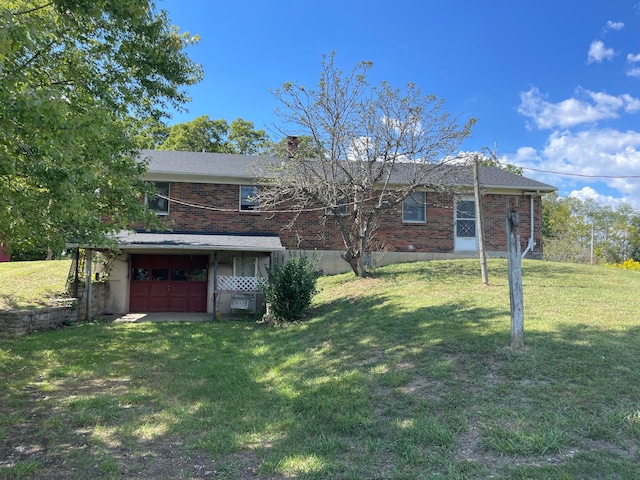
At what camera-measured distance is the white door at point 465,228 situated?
1781cm

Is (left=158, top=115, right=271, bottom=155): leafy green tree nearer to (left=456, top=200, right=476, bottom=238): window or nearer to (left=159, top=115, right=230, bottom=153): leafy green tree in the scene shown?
(left=159, top=115, right=230, bottom=153): leafy green tree

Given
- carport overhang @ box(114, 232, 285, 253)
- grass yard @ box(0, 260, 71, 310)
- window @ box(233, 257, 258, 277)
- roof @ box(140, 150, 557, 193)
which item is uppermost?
roof @ box(140, 150, 557, 193)

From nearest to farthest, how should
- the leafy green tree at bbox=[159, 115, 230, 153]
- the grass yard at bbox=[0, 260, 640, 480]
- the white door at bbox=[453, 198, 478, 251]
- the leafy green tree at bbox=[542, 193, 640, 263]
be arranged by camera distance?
the grass yard at bbox=[0, 260, 640, 480] → the white door at bbox=[453, 198, 478, 251] → the leafy green tree at bbox=[159, 115, 230, 153] → the leafy green tree at bbox=[542, 193, 640, 263]

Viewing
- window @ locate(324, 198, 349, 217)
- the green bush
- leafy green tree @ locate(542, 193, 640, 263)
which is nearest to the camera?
the green bush

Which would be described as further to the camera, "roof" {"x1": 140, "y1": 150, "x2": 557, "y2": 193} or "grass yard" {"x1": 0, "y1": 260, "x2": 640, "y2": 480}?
"roof" {"x1": 140, "y1": 150, "x2": 557, "y2": 193}

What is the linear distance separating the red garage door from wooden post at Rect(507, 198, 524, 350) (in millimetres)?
12623

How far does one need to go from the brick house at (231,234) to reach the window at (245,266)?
0.04 metres

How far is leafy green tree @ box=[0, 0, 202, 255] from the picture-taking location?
176 inches

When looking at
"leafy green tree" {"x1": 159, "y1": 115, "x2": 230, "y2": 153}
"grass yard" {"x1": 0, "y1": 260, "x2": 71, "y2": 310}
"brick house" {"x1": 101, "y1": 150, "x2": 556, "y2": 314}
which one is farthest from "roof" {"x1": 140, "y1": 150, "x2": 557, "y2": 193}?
"leafy green tree" {"x1": 159, "y1": 115, "x2": 230, "y2": 153}

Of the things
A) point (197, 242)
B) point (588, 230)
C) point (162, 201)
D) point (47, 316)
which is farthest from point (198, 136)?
point (588, 230)

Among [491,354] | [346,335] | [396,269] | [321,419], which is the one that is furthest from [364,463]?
[396,269]

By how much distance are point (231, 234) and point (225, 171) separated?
96.7 inches

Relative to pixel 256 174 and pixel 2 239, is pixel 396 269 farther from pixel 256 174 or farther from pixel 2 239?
pixel 2 239

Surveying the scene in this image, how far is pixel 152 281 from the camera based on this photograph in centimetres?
1652
